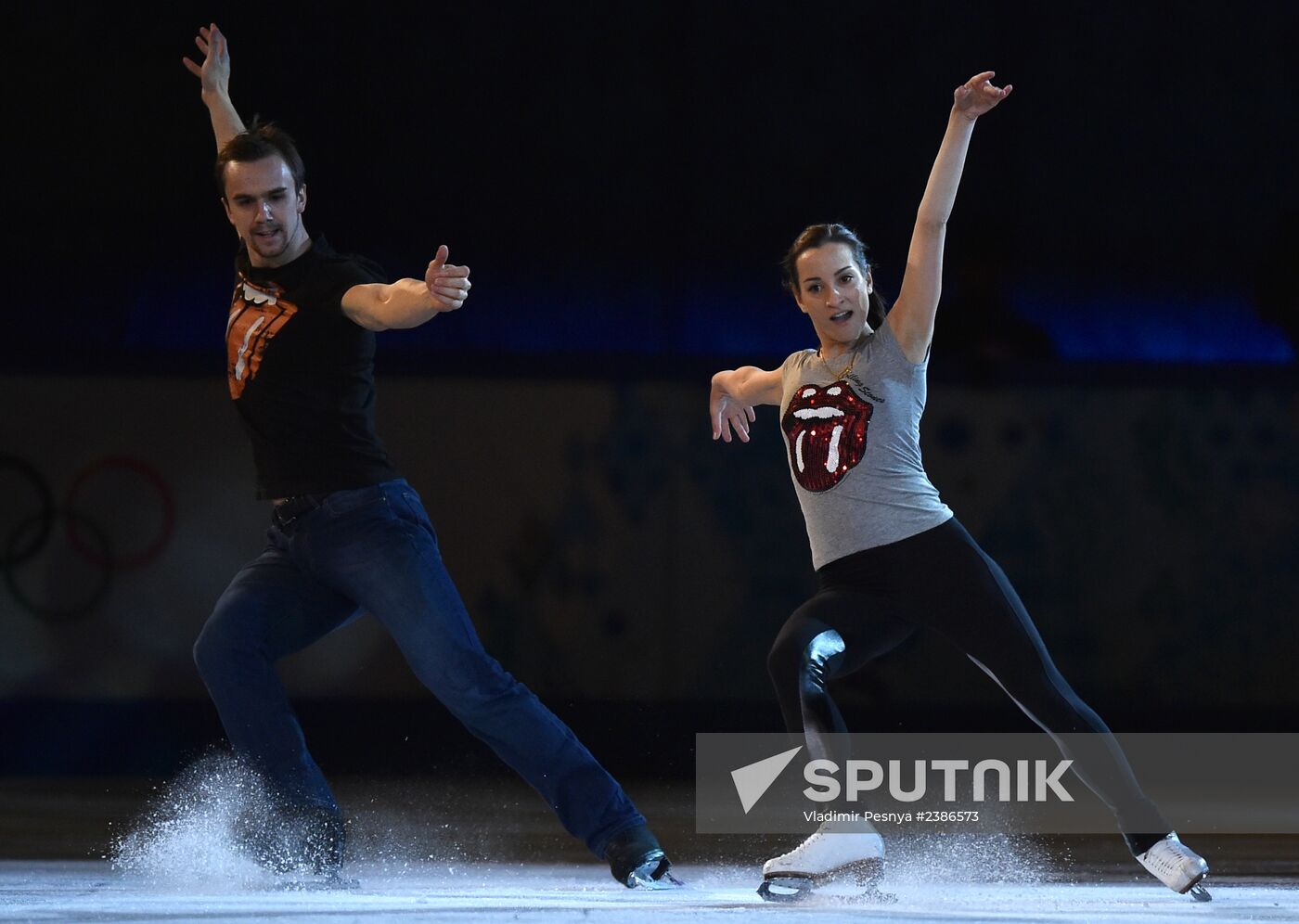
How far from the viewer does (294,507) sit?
3.18 metres

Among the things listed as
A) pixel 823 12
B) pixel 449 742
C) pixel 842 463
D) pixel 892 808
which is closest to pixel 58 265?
pixel 449 742

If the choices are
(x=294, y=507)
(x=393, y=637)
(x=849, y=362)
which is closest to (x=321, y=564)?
(x=294, y=507)

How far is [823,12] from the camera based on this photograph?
8141mm

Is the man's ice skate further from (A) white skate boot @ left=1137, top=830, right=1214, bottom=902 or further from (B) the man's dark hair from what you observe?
(B) the man's dark hair

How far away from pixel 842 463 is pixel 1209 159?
5733 mm

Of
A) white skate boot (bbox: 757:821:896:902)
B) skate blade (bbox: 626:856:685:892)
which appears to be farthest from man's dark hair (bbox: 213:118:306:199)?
white skate boot (bbox: 757:821:896:902)

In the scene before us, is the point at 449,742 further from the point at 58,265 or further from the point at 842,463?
the point at 842,463

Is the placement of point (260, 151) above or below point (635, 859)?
above

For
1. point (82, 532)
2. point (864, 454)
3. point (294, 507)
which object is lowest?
point (82, 532)

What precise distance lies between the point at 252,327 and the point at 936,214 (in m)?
1.41

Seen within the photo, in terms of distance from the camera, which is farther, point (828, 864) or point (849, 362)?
point (849, 362)

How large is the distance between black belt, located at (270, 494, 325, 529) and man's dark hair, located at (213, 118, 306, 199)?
65cm

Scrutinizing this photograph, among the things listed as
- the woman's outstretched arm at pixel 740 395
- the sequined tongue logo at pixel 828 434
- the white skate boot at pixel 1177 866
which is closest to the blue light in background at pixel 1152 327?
the woman's outstretched arm at pixel 740 395

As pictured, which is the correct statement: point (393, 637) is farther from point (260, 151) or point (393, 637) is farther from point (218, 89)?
point (218, 89)
